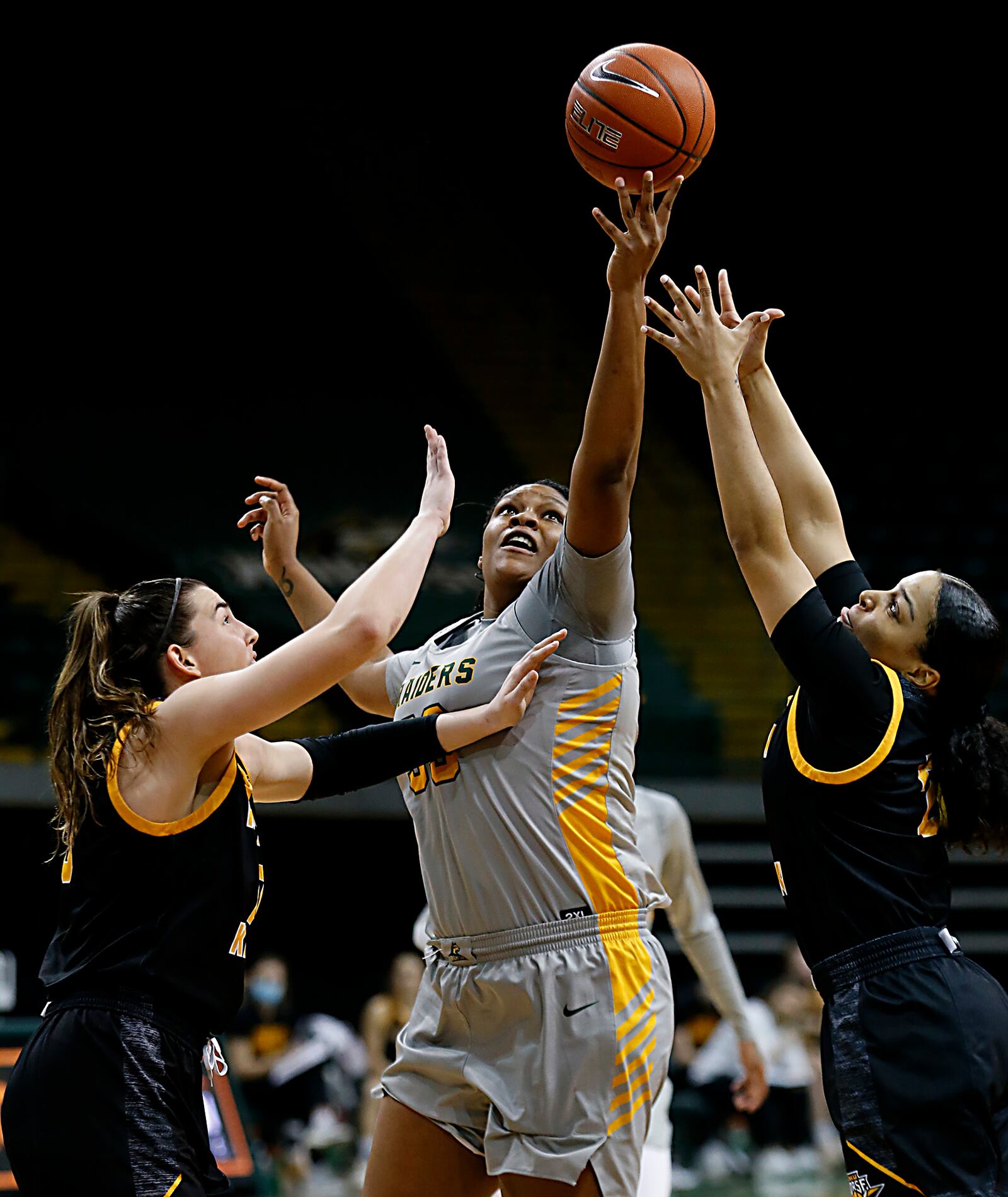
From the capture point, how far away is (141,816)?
106 inches

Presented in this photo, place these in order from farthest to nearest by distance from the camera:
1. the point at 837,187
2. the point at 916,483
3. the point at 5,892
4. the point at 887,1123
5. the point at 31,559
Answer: the point at 837,187 < the point at 916,483 < the point at 31,559 < the point at 5,892 < the point at 887,1123

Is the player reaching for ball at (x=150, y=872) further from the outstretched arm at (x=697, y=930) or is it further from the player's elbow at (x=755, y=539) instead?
the outstretched arm at (x=697, y=930)

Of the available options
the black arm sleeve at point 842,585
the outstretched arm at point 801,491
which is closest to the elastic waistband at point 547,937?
the black arm sleeve at point 842,585

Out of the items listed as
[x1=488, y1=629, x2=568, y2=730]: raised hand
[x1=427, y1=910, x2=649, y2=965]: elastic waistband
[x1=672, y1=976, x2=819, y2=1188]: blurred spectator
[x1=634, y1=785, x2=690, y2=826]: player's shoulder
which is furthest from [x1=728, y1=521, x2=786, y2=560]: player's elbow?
[x1=672, y1=976, x2=819, y2=1188]: blurred spectator

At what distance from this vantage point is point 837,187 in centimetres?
1516

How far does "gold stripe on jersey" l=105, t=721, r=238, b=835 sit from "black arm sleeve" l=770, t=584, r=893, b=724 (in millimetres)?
1188

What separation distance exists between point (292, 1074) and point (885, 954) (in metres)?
7.46

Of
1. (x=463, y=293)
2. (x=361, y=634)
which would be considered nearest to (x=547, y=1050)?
(x=361, y=634)

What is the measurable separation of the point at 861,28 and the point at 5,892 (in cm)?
1176

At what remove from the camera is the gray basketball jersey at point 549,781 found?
3090 mm

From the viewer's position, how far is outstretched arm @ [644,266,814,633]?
9.49ft

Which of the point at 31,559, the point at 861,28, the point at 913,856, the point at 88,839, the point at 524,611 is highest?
the point at 861,28

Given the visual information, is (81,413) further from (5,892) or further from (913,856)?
(913,856)

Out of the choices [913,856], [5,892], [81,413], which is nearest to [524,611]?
[913,856]
